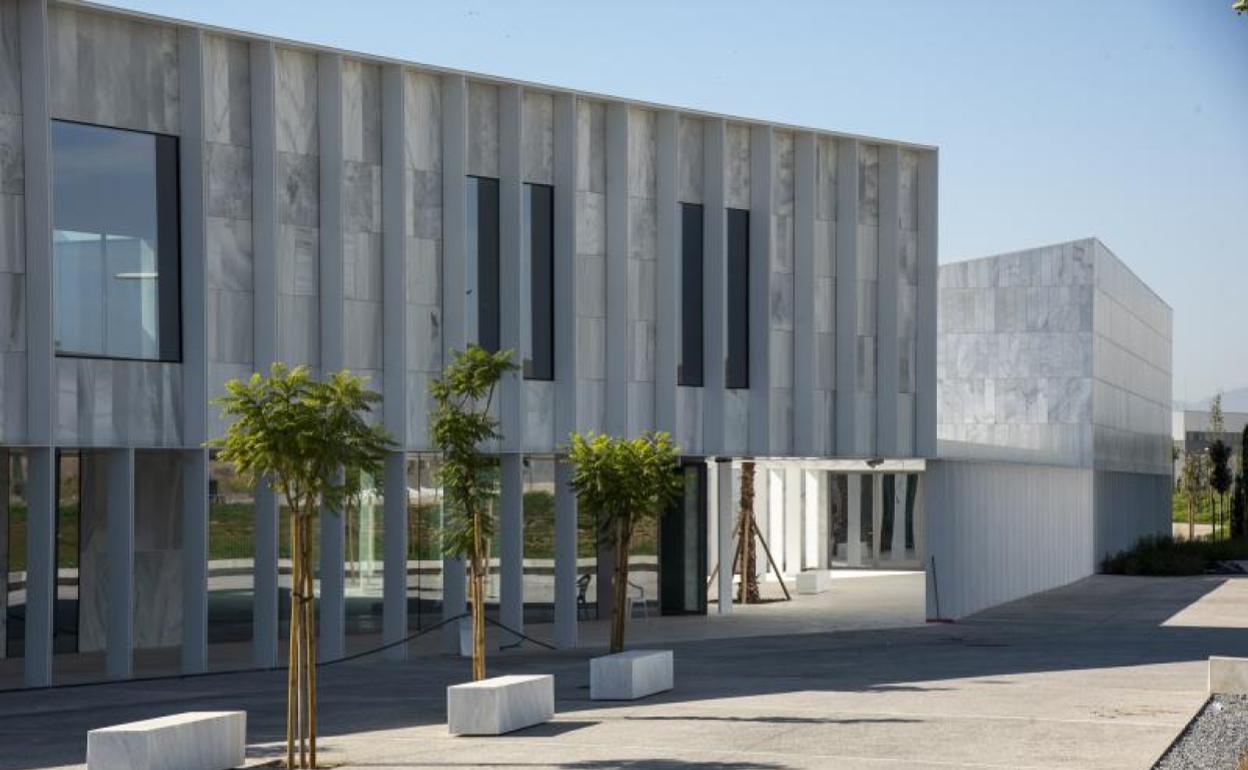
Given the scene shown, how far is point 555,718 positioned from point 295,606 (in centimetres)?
456

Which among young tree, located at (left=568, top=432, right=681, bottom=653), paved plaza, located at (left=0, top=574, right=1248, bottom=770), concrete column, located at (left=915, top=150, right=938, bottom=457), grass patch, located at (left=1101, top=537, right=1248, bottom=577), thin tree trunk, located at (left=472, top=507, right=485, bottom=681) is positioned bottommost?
grass patch, located at (left=1101, top=537, right=1248, bottom=577)

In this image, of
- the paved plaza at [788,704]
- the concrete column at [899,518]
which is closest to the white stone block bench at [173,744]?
the paved plaza at [788,704]

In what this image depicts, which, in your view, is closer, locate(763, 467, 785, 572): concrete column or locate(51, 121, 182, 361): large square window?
locate(51, 121, 182, 361): large square window

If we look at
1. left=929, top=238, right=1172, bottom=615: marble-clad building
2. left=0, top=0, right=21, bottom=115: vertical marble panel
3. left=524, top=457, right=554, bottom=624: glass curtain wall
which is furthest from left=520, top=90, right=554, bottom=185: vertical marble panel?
left=929, top=238, right=1172, bottom=615: marble-clad building

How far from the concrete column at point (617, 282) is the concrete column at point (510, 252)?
2116 millimetres

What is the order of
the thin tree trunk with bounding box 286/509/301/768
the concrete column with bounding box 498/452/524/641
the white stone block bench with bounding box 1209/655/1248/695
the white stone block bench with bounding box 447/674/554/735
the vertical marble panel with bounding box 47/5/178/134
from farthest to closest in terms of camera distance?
the concrete column with bounding box 498/452/524/641 < the vertical marble panel with bounding box 47/5/178/134 < the white stone block bench with bounding box 1209/655/1248/695 < the white stone block bench with bounding box 447/674/554/735 < the thin tree trunk with bounding box 286/509/301/768

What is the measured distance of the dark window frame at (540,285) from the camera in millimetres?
33000

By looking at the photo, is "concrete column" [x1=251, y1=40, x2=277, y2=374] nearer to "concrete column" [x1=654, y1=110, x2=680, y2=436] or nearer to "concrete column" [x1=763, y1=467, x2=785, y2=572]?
"concrete column" [x1=654, y1=110, x2=680, y2=436]

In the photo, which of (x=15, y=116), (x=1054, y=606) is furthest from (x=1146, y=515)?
(x=15, y=116)

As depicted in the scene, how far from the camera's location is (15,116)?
85.8 feet

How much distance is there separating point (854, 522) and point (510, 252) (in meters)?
33.2

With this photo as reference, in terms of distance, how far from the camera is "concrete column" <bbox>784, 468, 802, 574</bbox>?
5812cm

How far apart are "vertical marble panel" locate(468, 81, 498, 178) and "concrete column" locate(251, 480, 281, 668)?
666cm

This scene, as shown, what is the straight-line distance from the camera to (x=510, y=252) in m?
32.3
